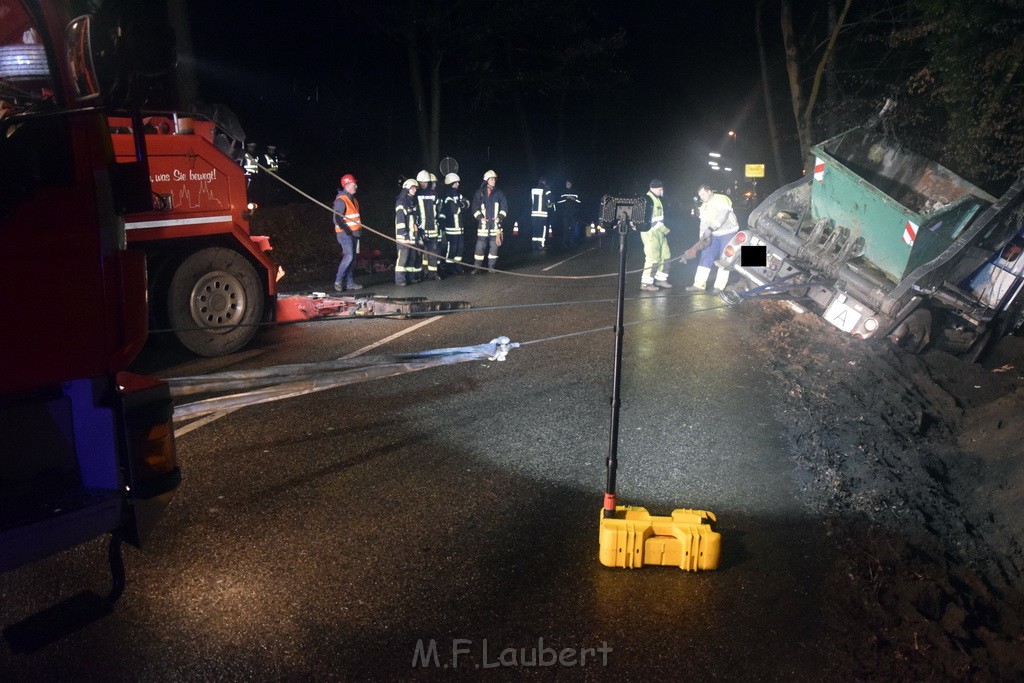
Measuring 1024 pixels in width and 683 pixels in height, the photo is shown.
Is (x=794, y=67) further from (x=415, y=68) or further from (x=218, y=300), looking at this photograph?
(x=218, y=300)

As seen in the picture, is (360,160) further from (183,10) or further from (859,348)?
(859,348)

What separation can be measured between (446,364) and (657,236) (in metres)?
6.29

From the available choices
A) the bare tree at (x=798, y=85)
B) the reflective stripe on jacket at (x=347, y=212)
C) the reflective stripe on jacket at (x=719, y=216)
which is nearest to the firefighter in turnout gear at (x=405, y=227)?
the reflective stripe on jacket at (x=347, y=212)

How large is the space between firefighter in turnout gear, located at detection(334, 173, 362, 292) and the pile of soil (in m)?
6.63

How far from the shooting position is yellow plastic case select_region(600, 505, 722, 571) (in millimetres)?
3920

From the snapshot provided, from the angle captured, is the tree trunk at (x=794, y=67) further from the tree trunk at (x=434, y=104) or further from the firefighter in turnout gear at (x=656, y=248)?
the firefighter in turnout gear at (x=656, y=248)

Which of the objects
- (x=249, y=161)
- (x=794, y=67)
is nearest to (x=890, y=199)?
(x=249, y=161)

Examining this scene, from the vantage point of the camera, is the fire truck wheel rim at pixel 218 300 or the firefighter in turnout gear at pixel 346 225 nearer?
the fire truck wheel rim at pixel 218 300

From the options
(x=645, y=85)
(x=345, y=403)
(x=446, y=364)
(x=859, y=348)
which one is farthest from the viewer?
(x=645, y=85)

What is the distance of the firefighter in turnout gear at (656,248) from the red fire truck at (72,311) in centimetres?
1001

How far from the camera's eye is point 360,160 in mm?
27094

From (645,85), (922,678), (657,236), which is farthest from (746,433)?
(645,85)

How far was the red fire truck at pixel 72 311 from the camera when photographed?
8.86 feet

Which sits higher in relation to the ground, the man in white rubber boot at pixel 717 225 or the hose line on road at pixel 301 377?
the man in white rubber boot at pixel 717 225
